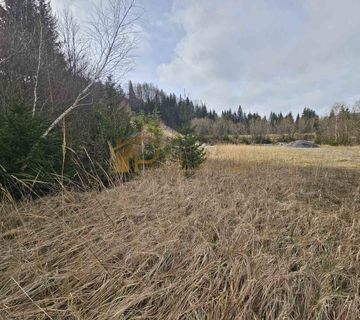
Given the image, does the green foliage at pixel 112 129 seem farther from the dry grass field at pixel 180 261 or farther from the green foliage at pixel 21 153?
the dry grass field at pixel 180 261

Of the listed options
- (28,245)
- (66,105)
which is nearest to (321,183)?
(28,245)

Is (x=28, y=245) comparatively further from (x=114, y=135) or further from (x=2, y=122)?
(x=114, y=135)

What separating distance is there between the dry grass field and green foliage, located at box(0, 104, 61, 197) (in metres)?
0.74

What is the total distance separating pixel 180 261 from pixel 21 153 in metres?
3.57

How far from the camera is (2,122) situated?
12.4 ft

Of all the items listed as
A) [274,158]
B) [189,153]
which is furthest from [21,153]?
[274,158]

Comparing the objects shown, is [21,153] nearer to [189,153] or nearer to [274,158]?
[189,153]

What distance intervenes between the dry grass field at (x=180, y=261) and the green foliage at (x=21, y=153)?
740mm

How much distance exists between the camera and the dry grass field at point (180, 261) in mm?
1396

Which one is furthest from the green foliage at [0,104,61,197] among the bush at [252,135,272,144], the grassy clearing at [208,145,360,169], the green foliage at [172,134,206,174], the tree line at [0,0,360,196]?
the bush at [252,135,272,144]

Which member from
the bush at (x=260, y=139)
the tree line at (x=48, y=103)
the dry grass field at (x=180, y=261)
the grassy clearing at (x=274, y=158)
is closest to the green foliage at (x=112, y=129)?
the tree line at (x=48, y=103)

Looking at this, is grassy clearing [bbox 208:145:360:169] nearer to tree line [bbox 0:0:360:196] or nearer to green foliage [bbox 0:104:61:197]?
tree line [bbox 0:0:360:196]

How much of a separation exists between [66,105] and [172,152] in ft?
13.9

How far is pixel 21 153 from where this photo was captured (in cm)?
374
